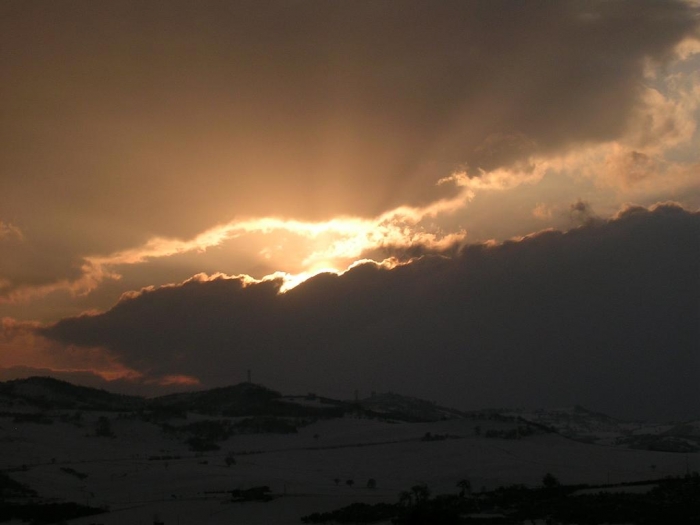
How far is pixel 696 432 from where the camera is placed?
200 m

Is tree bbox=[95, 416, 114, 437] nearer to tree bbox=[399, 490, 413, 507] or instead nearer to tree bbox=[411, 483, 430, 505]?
tree bbox=[411, 483, 430, 505]

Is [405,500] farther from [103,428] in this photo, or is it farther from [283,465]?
[103,428]

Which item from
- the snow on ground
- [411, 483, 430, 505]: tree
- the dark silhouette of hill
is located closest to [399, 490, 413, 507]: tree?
[411, 483, 430, 505]: tree

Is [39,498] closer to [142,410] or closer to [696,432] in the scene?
[142,410]

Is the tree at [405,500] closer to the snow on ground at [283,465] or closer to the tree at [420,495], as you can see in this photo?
the tree at [420,495]

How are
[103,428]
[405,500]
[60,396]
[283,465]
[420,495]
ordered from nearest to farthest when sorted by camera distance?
[405,500] < [420,495] < [283,465] < [103,428] < [60,396]

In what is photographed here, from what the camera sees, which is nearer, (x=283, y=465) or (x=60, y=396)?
(x=283, y=465)

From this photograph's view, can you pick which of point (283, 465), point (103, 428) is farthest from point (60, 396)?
point (283, 465)

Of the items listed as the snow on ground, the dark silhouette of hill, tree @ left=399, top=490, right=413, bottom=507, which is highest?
the dark silhouette of hill

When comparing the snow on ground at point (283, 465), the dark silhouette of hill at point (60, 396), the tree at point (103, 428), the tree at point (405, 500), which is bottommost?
the tree at point (405, 500)

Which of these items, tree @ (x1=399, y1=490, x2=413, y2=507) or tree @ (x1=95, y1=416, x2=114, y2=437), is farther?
tree @ (x1=95, y1=416, x2=114, y2=437)

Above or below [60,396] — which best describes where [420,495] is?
→ below

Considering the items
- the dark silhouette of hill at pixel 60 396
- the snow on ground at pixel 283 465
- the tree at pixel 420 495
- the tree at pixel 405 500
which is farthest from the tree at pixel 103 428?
the tree at pixel 405 500

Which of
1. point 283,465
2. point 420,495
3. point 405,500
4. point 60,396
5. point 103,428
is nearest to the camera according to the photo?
point 405,500
